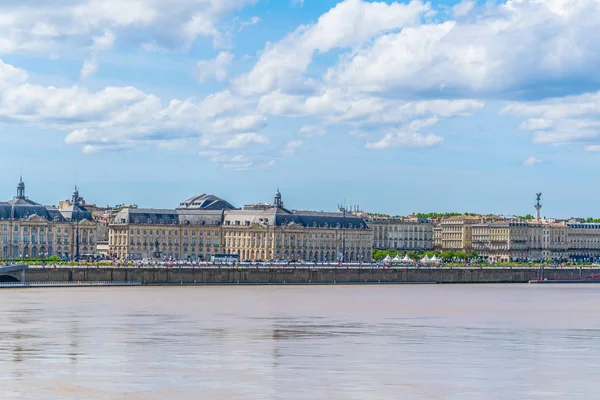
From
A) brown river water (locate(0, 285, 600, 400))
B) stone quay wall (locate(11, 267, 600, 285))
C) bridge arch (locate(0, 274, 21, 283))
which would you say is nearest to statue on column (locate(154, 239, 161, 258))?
stone quay wall (locate(11, 267, 600, 285))

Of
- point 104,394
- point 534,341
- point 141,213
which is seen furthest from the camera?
point 141,213

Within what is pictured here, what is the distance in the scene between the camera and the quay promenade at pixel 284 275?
368 ft

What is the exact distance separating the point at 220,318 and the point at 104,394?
3010 centimetres

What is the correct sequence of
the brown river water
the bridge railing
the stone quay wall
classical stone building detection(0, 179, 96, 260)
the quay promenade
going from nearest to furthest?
the brown river water < the bridge railing < the quay promenade < the stone quay wall < classical stone building detection(0, 179, 96, 260)

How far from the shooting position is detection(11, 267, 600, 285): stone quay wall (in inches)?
4422

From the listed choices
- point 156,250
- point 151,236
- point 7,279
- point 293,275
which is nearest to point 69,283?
point 7,279

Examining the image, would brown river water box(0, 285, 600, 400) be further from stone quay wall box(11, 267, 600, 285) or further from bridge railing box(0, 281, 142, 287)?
stone quay wall box(11, 267, 600, 285)

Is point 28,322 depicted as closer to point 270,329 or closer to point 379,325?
point 270,329

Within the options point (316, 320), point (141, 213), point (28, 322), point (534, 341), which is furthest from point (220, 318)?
point (141, 213)

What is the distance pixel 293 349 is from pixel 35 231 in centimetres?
13897

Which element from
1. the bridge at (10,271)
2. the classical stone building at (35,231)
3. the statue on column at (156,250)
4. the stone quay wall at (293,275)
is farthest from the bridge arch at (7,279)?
the classical stone building at (35,231)

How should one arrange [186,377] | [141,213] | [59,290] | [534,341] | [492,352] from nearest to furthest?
1. [186,377]
2. [492,352]
3. [534,341]
4. [59,290]
5. [141,213]

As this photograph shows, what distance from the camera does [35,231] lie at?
7352 inches

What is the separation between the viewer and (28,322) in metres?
64.1
